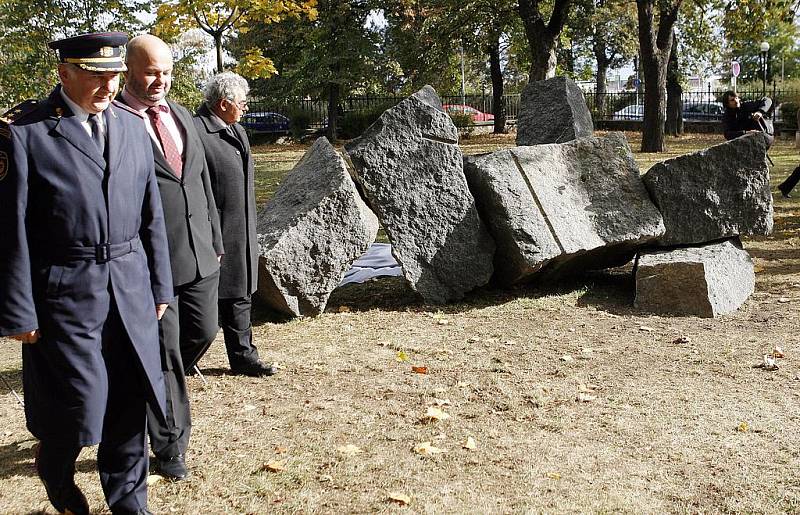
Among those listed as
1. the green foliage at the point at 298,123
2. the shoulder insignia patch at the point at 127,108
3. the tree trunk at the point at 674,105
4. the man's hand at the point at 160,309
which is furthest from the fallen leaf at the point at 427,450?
the tree trunk at the point at 674,105

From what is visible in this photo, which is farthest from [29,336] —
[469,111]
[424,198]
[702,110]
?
[702,110]

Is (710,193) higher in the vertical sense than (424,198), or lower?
lower

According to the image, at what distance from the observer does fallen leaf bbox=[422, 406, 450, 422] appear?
182 inches

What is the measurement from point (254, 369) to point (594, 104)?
31.0 meters

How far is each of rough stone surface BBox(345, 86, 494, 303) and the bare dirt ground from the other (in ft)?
0.95

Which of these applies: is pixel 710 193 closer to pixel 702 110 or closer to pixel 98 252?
pixel 98 252

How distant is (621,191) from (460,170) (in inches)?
54.9

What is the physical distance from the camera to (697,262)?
22.0ft

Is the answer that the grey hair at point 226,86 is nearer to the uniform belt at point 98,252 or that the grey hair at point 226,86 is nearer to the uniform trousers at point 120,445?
the uniform belt at point 98,252

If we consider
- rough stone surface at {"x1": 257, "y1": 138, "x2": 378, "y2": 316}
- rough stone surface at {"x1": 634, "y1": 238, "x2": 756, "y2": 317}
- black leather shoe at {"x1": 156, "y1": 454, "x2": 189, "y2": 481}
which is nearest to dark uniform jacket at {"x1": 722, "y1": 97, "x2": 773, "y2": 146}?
rough stone surface at {"x1": 634, "y1": 238, "x2": 756, "y2": 317}

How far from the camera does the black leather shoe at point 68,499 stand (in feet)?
11.0

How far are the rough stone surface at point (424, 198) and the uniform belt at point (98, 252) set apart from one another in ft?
12.5

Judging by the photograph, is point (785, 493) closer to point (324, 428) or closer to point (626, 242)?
point (324, 428)

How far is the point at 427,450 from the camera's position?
420cm
